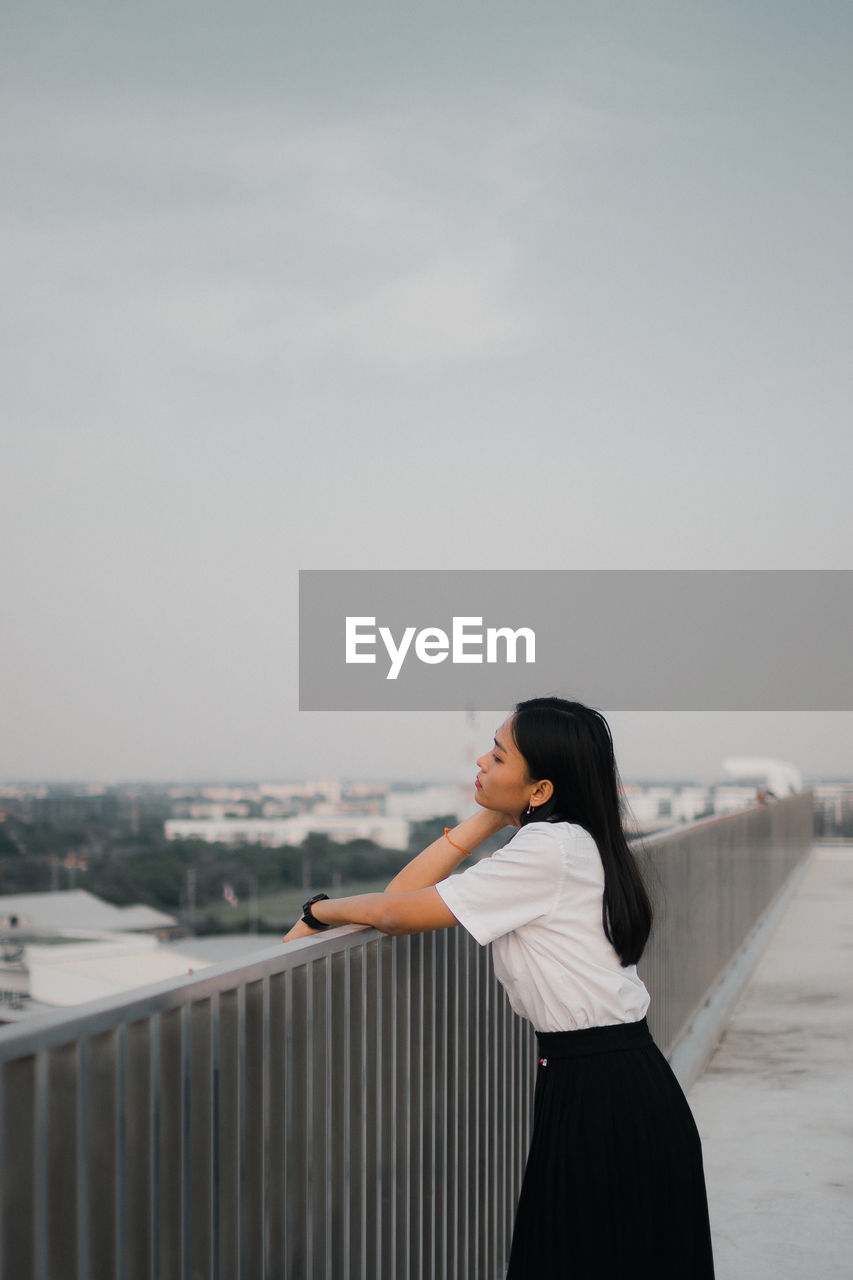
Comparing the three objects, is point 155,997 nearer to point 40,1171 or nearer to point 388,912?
point 40,1171

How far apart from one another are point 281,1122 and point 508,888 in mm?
603

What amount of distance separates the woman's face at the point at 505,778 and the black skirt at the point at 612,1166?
0.47 metres

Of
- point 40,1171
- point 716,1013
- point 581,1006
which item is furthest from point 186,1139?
point 716,1013

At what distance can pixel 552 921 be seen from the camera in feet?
8.11

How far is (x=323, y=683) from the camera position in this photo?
116125 millimetres

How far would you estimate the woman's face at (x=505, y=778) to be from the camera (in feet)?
8.61

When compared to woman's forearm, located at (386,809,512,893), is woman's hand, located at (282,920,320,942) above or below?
below

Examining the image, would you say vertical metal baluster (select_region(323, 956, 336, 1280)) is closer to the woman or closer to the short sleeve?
the woman

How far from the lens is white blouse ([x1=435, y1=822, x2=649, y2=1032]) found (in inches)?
95.5

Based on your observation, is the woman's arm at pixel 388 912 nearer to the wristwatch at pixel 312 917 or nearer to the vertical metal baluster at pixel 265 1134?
the wristwatch at pixel 312 917

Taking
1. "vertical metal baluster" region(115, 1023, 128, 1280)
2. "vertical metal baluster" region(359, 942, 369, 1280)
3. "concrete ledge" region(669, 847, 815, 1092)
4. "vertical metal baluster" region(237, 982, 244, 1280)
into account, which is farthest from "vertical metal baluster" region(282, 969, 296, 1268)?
"concrete ledge" region(669, 847, 815, 1092)

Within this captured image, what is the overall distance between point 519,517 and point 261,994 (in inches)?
4407

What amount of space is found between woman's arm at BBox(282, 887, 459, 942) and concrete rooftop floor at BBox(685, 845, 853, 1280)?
255 cm

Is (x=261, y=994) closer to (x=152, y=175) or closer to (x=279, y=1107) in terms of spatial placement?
(x=279, y=1107)
